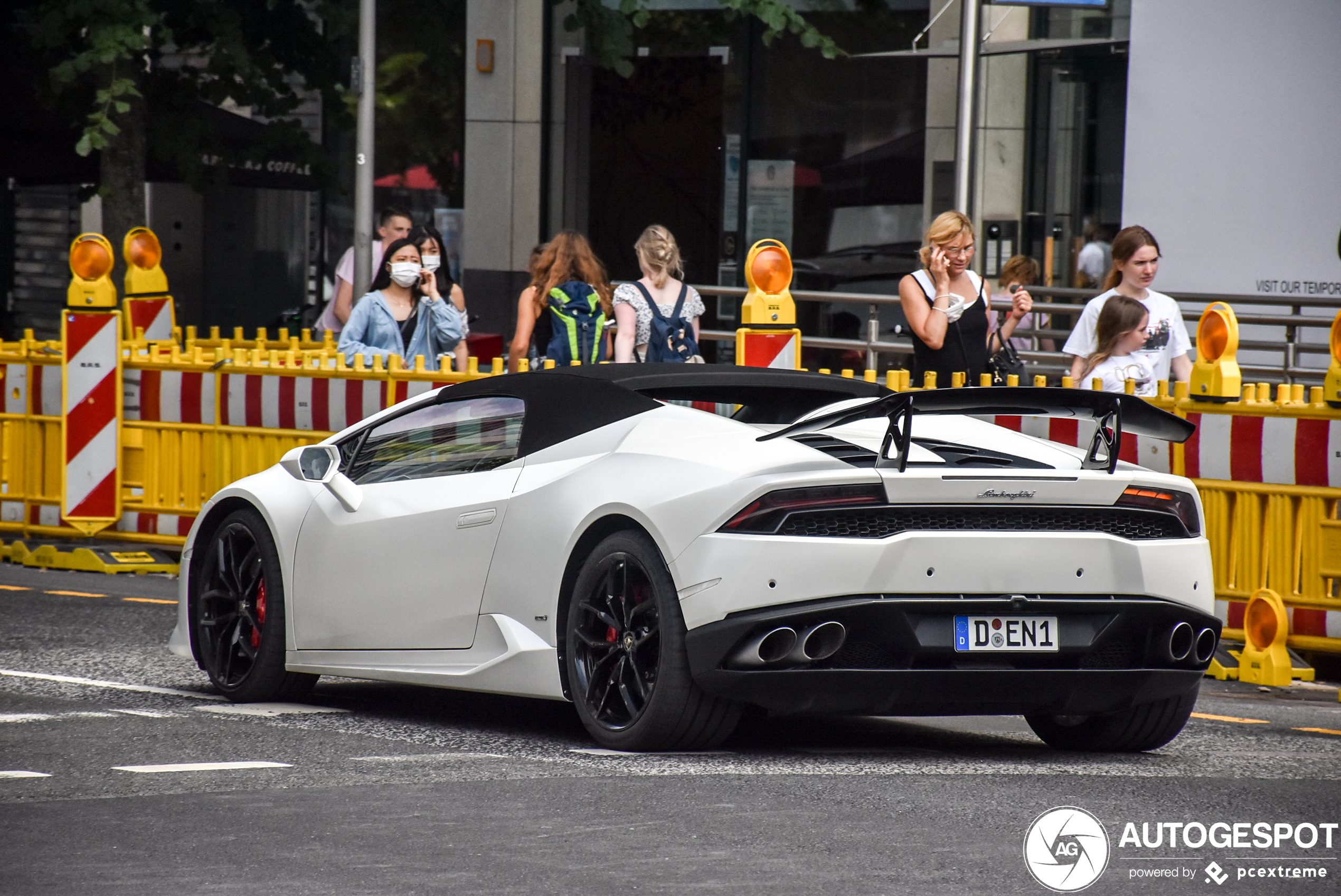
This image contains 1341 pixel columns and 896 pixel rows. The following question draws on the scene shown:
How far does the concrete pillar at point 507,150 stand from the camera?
21219mm

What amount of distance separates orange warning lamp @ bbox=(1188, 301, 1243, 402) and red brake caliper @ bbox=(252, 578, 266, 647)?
4.01 metres

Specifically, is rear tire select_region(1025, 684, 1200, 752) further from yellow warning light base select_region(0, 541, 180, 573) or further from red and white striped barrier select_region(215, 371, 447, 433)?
yellow warning light base select_region(0, 541, 180, 573)

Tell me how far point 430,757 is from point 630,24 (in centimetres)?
1286

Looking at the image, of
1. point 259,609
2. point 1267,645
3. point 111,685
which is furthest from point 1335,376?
point 111,685

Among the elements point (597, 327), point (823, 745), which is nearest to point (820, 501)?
point (823, 745)

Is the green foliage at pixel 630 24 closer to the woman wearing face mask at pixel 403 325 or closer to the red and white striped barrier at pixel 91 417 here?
the woman wearing face mask at pixel 403 325

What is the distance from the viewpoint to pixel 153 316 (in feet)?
44.1

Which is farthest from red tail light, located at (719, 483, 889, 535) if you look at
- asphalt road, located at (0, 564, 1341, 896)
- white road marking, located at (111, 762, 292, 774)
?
white road marking, located at (111, 762, 292, 774)

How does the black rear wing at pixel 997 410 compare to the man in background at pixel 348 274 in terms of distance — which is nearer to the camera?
the black rear wing at pixel 997 410

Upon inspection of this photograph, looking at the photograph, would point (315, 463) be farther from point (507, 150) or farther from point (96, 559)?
point (507, 150)

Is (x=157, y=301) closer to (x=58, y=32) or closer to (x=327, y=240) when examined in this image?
(x=58, y=32)

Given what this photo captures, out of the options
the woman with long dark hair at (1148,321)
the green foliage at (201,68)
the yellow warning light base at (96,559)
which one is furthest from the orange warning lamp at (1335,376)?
the green foliage at (201,68)

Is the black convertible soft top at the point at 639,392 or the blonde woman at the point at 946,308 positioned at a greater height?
the blonde woman at the point at 946,308

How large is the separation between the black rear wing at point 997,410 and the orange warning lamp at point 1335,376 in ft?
7.85
